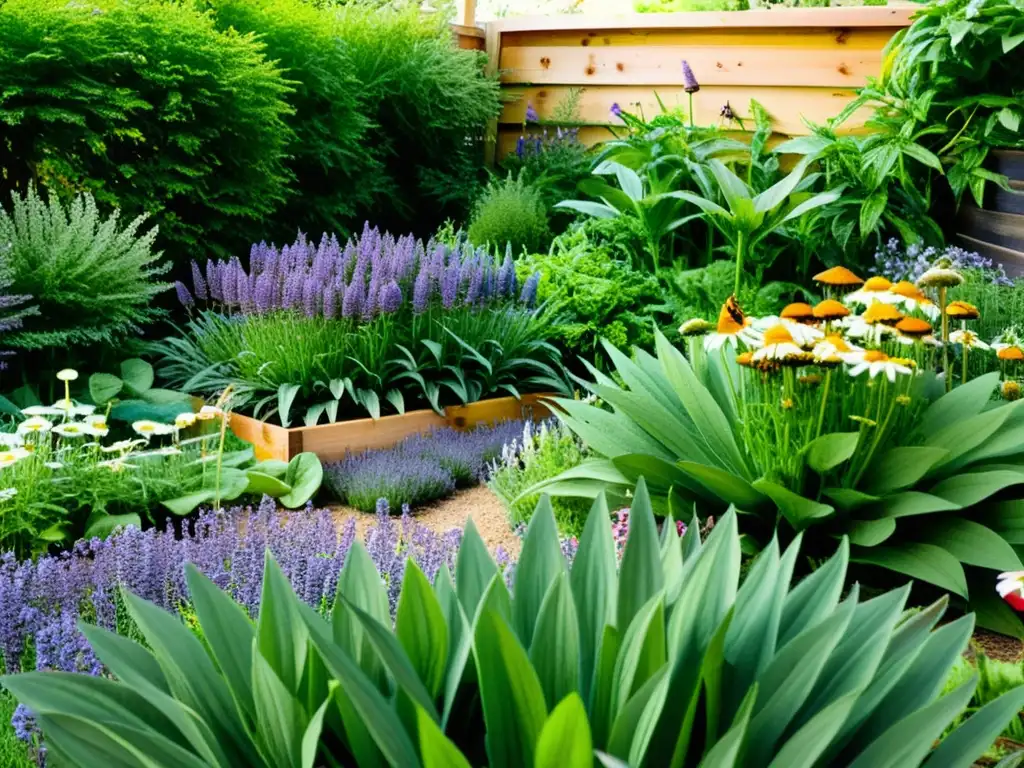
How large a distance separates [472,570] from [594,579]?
0.59 feet

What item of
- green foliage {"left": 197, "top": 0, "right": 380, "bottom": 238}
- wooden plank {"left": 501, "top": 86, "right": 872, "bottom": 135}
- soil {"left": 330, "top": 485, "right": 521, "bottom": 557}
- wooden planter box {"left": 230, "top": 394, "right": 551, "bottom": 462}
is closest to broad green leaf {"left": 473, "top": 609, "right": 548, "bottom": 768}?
soil {"left": 330, "top": 485, "right": 521, "bottom": 557}

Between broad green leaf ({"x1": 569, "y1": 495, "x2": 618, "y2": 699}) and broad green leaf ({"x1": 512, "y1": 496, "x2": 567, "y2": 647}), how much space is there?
33 mm

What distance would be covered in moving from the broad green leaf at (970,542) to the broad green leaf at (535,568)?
165cm

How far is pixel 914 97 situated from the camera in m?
5.55

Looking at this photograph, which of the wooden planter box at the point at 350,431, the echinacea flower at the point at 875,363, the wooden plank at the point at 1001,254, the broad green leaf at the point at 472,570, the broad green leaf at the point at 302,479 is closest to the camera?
the broad green leaf at the point at 472,570

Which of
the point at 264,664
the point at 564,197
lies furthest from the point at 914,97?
the point at 264,664

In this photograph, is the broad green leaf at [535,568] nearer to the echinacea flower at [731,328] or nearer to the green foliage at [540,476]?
the echinacea flower at [731,328]

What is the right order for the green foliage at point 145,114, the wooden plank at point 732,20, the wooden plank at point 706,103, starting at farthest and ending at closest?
the wooden plank at point 706,103, the wooden plank at point 732,20, the green foliage at point 145,114

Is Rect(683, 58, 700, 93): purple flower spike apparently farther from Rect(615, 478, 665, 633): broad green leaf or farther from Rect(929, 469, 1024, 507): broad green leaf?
Rect(615, 478, 665, 633): broad green leaf

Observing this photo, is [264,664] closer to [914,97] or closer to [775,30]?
[914,97]

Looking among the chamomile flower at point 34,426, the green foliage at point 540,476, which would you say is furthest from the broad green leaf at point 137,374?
the green foliage at point 540,476

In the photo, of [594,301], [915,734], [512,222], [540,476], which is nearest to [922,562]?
[540,476]

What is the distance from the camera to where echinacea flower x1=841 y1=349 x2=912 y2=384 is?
2457 millimetres

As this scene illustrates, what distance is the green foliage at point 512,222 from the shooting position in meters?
6.21
